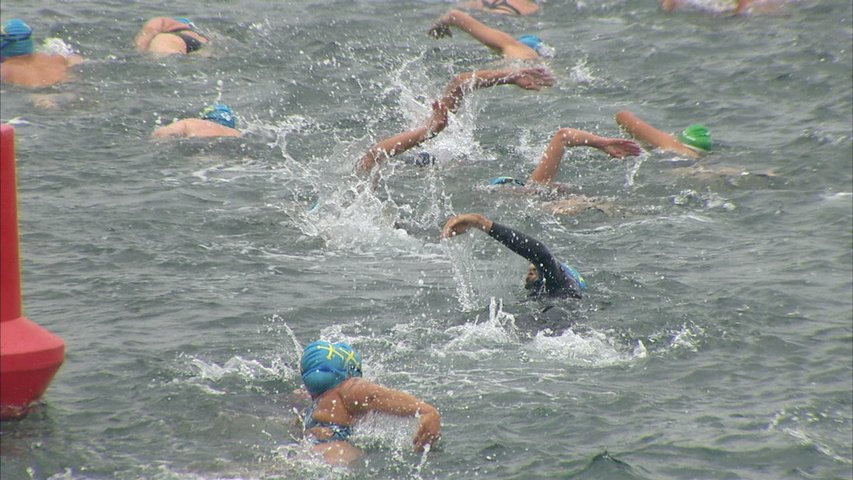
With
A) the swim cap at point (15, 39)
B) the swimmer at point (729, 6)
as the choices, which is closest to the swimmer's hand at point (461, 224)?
the swim cap at point (15, 39)

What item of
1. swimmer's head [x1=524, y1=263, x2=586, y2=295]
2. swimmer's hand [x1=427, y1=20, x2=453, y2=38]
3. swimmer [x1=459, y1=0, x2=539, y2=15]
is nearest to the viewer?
swimmer's head [x1=524, y1=263, x2=586, y2=295]

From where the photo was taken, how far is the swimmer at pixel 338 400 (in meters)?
6.01

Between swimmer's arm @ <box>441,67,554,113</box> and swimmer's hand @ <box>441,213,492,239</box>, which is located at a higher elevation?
swimmer's arm @ <box>441,67,554,113</box>

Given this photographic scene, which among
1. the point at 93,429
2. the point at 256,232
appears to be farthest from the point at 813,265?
the point at 93,429

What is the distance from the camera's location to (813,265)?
9234 millimetres

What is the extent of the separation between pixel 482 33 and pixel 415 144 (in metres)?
2.71

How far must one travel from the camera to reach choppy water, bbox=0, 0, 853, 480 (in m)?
6.32

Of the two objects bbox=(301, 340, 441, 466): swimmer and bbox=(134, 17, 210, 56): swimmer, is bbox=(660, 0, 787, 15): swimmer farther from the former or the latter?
bbox=(301, 340, 441, 466): swimmer

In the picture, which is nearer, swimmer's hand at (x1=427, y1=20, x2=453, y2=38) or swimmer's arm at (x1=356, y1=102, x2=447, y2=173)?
swimmer's arm at (x1=356, y1=102, x2=447, y2=173)

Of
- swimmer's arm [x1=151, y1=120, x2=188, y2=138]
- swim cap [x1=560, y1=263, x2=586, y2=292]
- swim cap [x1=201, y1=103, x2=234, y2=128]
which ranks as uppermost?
swim cap [x1=560, y1=263, x2=586, y2=292]

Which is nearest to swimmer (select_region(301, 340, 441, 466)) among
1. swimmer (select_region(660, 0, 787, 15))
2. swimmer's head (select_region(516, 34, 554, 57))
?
swimmer's head (select_region(516, 34, 554, 57))

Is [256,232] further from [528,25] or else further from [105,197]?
[528,25]

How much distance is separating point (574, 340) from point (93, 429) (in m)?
3.15

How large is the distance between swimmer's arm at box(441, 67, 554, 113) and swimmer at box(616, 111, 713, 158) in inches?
65.0
